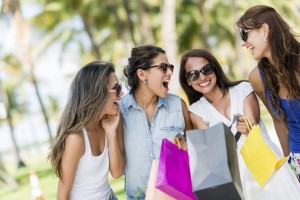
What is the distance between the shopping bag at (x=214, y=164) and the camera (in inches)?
87.6

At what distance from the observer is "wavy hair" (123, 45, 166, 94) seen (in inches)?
131

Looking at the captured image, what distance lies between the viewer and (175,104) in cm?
337

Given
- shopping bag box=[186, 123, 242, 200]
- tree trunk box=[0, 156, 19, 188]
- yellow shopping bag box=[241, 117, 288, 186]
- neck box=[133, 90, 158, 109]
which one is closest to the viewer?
shopping bag box=[186, 123, 242, 200]

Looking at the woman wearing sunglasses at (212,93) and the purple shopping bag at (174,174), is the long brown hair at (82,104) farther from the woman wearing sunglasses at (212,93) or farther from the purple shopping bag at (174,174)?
the purple shopping bag at (174,174)

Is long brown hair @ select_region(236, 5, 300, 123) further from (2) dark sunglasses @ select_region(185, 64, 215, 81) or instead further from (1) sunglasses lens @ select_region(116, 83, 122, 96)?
(1) sunglasses lens @ select_region(116, 83, 122, 96)

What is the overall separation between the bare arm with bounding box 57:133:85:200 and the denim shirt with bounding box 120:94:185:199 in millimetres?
389

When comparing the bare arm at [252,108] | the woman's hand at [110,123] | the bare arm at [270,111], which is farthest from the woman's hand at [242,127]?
the woman's hand at [110,123]

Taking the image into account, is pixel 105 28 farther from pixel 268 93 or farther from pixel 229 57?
pixel 268 93

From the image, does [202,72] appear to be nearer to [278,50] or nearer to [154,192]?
[278,50]

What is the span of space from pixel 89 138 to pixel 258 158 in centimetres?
117

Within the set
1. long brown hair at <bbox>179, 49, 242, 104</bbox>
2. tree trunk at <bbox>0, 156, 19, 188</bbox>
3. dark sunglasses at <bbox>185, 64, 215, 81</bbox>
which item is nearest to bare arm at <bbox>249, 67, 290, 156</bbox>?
long brown hair at <bbox>179, 49, 242, 104</bbox>

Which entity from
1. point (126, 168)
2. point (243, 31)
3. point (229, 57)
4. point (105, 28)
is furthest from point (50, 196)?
point (229, 57)

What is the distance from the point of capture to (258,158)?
2.42m

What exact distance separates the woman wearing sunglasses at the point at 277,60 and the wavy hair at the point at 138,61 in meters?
0.63
